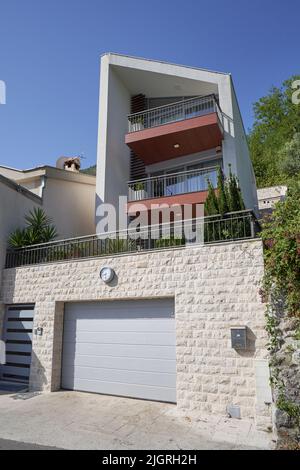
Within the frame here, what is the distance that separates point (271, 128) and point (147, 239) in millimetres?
28783

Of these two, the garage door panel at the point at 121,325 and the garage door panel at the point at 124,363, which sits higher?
the garage door panel at the point at 121,325

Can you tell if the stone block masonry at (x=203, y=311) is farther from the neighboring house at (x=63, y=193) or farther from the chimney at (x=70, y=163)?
the chimney at (x=70, y=163)

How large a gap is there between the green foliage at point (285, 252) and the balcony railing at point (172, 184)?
5.65m

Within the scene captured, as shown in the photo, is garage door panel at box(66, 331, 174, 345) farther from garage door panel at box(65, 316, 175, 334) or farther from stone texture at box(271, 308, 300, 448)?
stone texture at box(271, 308, 300, 448)

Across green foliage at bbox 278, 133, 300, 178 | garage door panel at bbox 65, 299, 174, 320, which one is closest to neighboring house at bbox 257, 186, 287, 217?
green foliage at bbox 278, 133, 300, 178

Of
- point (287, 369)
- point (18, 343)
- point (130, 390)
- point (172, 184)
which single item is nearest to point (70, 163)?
point (172, 184)

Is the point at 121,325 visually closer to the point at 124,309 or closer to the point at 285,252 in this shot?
the point at 124,309

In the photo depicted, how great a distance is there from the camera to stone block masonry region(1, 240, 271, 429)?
6.27m

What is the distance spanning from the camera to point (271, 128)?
3161 cm

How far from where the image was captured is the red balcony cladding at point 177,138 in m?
12.3

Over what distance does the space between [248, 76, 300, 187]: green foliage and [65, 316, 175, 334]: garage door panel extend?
71.3 ft

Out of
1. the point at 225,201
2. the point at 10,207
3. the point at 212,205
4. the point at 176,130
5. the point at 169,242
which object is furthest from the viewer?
the point at 176,130

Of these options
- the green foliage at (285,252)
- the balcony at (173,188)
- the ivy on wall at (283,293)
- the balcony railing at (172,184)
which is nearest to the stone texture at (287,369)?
the ivy on wall at (283,293)
